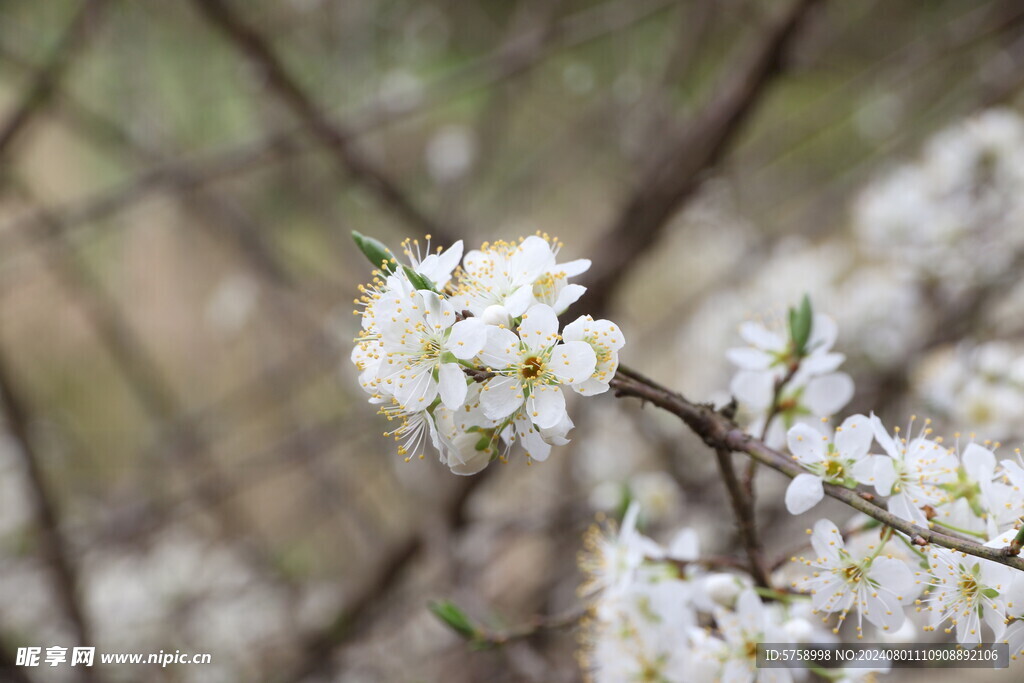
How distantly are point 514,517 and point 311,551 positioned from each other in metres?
1.56

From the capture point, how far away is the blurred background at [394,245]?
166 cm

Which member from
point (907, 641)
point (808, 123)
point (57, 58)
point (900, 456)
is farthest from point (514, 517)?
point (808, 123)

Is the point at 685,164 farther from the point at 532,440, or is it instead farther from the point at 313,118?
the point at 532,440

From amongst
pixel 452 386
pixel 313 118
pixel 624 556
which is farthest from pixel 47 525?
pixel 452 386

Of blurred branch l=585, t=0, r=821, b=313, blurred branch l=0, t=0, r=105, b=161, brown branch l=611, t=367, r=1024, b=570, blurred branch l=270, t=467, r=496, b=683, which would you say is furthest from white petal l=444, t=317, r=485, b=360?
blurred branch l=0, t=0, r=105, b=161

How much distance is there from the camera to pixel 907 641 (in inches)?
32.3

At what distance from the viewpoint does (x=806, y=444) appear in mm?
598

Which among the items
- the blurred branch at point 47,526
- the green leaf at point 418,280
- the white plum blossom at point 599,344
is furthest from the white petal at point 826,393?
the blurred branch at point 47,526

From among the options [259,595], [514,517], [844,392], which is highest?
[259,595]

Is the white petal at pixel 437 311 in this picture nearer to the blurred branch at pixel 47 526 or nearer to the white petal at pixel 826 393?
the white petal at pixel 826 393

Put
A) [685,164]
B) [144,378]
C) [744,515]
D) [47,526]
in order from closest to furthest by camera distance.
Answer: [744,515] → [685,164] → [47,526] → [144,378]

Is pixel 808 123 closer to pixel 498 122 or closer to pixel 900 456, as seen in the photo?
pixel 498 122

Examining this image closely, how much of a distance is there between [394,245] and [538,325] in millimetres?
2704

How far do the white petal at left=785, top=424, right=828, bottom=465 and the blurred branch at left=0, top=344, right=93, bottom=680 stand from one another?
1.59m
